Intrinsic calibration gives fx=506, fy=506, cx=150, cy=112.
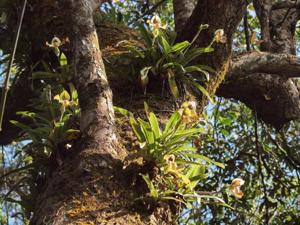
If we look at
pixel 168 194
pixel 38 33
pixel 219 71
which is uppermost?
pixel 38 33

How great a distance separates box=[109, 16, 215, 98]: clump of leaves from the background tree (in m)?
0.02

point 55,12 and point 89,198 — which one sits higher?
point 55,12

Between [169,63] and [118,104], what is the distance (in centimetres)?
34

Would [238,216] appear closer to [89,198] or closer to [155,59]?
[155,59]

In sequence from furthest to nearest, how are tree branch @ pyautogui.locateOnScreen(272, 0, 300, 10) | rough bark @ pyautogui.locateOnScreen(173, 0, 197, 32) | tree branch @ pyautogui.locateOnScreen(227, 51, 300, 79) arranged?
tree branch @ pyautogui.locateOnScreen(272, 0, 300, 10) < rough bark @ pyautogui.locateOnScreen(173, 0, 197, 32) < tree branch @ pyautogui.locateOnScreen(227, 51, 300, 79)

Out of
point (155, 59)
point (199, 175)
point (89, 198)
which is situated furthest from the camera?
point (155, 59)

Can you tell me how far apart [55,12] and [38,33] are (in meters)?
0.19

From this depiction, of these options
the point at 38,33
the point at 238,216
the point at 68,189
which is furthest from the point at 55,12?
the point at 238,216

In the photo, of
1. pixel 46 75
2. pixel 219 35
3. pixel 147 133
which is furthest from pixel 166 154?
pixel 46 75

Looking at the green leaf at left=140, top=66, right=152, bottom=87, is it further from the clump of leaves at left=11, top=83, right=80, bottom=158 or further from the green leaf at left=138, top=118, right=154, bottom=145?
the green leaf at left=138, top=118, right=154, bottom=145

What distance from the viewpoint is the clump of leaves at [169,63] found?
2665mm

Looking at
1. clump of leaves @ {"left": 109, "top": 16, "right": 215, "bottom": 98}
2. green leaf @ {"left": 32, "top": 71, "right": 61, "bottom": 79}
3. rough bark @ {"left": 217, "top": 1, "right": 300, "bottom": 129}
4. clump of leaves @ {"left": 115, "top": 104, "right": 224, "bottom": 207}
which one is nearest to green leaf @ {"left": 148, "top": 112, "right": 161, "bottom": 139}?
clump of leaves @ {"left": 115, "top": 104, "right": 224, "bottom": 207}

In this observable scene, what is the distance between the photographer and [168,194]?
6.91 feet

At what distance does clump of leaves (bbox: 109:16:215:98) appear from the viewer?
105 inches
